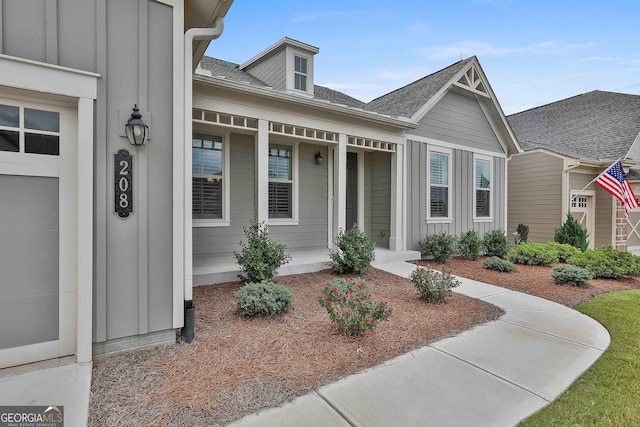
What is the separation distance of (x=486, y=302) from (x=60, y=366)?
17.2ft

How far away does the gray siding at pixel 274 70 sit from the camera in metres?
7.81

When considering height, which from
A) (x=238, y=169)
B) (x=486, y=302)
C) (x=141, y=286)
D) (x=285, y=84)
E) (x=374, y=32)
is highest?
(x=374, y=32)

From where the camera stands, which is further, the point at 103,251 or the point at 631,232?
the point at 631,232

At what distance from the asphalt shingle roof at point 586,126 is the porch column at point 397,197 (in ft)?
22.7

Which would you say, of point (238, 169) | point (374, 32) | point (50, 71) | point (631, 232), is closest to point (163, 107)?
point (50, 71)

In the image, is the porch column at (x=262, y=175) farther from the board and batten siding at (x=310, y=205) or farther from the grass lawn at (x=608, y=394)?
the grass lawn at (x=608, y=394)

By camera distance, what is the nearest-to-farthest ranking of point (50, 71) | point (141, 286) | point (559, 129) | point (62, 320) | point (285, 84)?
1. point (50, 71)
2. point (62, 320)
3. point (141, 286)
4. point (285, 84)
5. point (559, 129)

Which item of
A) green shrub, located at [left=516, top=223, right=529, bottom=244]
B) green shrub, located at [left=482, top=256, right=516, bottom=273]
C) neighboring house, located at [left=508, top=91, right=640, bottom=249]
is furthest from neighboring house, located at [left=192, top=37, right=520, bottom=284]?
neighboring house, located at [left=508, top=91, right=640, bottom=249]

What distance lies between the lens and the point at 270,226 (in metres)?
6.84

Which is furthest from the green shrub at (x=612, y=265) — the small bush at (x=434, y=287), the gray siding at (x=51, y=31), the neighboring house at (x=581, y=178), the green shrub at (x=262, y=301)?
the gray siding at (x=51, y=31)

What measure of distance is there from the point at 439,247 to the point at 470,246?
4.13ft

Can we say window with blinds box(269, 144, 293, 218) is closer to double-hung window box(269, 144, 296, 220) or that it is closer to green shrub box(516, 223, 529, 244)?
double-hung window box(269, 144, 296, 220)

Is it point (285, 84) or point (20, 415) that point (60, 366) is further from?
point (285, 84)

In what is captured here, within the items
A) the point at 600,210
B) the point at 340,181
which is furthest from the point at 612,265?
the point at 600,210
